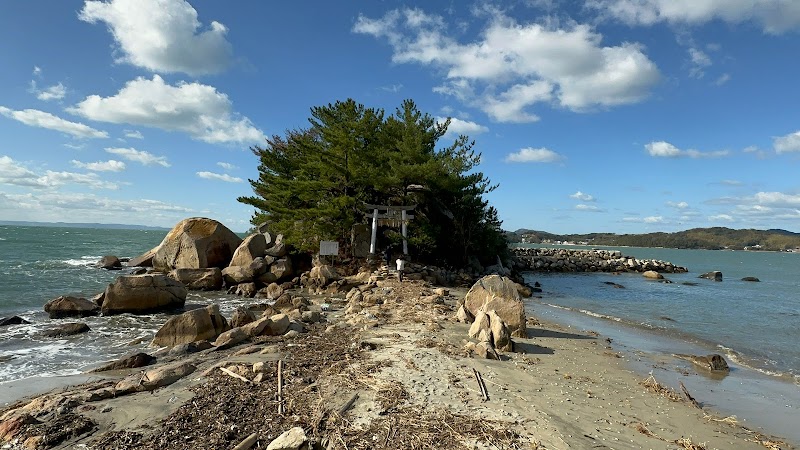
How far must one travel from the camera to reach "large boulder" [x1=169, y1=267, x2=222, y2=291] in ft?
74.7

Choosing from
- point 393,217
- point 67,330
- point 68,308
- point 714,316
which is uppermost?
point 393,217

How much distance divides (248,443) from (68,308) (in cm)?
1434

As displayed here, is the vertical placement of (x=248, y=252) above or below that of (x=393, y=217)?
below

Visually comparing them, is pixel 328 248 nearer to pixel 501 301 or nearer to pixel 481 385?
pixel 501 301

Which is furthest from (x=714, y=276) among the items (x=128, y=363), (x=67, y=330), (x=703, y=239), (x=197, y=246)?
(x=703, y=239)

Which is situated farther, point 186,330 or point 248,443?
point 186,330

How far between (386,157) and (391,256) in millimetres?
5535

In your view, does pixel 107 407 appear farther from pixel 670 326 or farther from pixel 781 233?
pixel 781 233

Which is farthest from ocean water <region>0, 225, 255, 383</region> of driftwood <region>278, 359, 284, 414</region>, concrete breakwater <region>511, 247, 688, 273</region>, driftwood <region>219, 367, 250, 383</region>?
concrete breakwater <region>511, 247, 688, 273</region>

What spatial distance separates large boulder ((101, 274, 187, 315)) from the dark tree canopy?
8098 mm

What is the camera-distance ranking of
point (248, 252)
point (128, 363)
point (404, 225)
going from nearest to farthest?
1. point (128, 363)
2. point (404, 225)
3. point (248, 252)

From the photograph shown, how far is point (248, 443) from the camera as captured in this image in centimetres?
481

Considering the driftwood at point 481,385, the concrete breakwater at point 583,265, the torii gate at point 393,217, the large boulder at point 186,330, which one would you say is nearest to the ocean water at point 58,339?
the large boulder at point 186,330

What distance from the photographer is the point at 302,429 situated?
5047 mm
